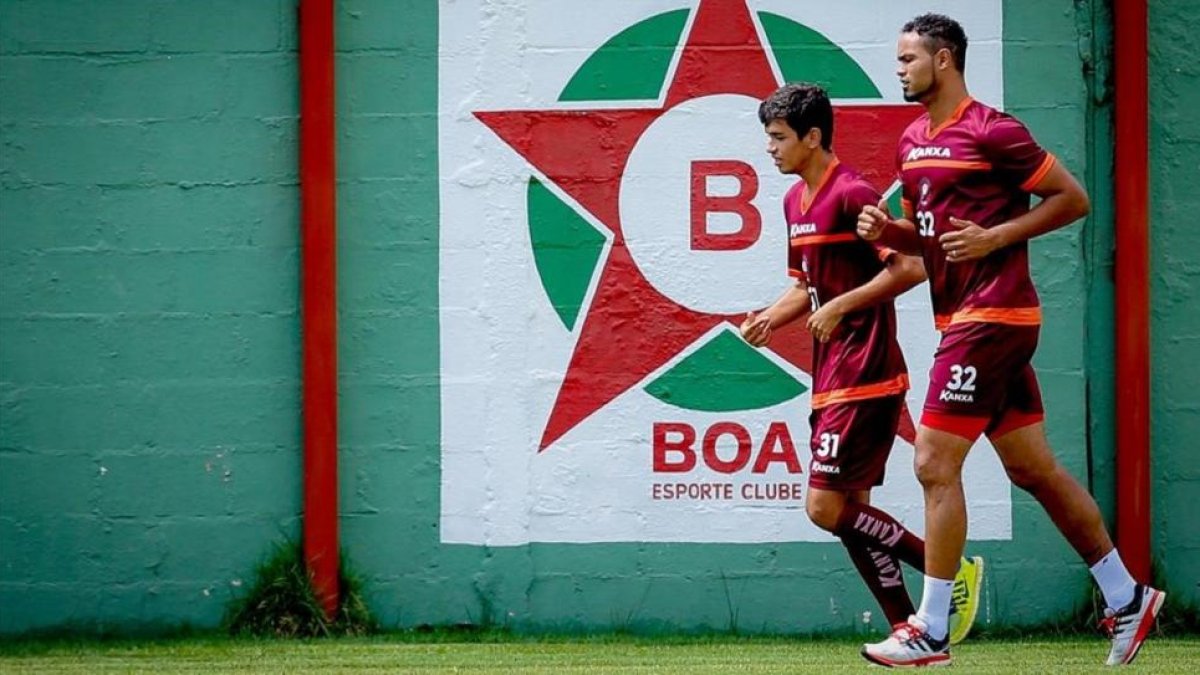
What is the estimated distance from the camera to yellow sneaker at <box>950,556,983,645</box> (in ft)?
22.6

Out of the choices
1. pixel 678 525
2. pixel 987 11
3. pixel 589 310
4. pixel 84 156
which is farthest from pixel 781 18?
pixel 84 156

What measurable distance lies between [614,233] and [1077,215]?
2776 mm

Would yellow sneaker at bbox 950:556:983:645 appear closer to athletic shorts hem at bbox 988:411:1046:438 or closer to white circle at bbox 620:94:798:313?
athletic shorts hem at bbox 988:411:1046:438

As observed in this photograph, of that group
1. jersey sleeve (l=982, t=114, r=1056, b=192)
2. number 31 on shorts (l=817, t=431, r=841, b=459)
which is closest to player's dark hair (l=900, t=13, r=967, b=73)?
jersey sleeve (l=982, t=114, r=1056, b=192)

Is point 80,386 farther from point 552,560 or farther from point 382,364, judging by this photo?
point 552,560

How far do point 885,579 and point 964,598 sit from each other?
0.28 m

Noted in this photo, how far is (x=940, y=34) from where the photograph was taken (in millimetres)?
6508

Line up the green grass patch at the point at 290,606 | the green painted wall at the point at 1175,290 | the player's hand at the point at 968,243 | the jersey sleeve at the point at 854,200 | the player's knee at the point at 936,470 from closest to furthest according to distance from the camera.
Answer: the player's hand at the point at 968,243 → the player's knee at the point at 936,470 → the jersey sleeve at the point at 854,200 → the green grass patch at the point at 290,606 → the green painted wall at the point at 1175,290

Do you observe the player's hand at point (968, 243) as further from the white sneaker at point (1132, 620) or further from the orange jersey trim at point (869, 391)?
the white sneaker at point (1132, 620)

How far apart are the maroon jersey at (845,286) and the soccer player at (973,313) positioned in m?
0.32

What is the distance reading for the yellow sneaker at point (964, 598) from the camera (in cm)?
688

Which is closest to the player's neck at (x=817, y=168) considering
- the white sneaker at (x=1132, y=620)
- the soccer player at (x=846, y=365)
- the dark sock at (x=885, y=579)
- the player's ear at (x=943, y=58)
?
the soccer player at (x=846, y=365)

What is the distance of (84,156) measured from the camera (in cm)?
882

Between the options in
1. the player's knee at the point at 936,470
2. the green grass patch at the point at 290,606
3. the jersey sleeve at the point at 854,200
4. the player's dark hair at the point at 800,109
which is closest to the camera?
the player's knee at the point at 936,470
